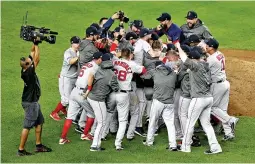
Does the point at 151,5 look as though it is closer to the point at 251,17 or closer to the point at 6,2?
the point at 251,17

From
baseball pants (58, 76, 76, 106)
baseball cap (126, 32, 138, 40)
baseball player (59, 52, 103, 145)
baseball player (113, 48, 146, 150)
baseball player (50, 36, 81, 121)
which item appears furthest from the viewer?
baseball pants (58, 76, 76, 106)

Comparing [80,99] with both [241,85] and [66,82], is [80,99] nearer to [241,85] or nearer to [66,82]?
[66,82]

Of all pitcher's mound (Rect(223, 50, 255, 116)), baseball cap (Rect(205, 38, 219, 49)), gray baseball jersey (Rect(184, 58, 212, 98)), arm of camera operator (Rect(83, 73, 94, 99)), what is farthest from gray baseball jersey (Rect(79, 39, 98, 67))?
pitcher's mound (Rect(223, 50, 255, 116))

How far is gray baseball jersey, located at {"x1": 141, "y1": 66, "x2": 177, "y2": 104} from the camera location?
11875 mm

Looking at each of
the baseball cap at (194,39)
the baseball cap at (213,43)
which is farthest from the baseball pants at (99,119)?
the baseball cap at (213,43)

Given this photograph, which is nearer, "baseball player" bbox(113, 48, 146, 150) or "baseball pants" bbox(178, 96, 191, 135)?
"baseball player" bbox(113, 48, 146, 150)

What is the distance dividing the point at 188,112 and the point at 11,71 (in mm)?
6324

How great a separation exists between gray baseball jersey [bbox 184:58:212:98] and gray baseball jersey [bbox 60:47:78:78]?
2.79 metres

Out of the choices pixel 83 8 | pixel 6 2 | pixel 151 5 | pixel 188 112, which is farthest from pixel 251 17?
pixel 188 112

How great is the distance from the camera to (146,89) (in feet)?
42.2

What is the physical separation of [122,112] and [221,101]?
6.77 ft

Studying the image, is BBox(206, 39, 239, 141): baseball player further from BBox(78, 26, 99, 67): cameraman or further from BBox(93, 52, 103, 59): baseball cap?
BBox(78, 26, 99, 67): cameraman

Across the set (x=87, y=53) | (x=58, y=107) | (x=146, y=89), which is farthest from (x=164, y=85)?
(x=58, y=107)

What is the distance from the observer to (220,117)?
1255 centimetres
